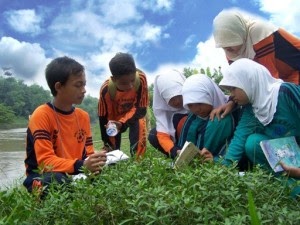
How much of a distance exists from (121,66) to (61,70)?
3.39 feet

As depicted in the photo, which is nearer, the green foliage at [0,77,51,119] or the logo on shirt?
the logo on shirt

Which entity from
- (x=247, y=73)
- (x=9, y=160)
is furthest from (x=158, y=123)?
(x=9, y=160)

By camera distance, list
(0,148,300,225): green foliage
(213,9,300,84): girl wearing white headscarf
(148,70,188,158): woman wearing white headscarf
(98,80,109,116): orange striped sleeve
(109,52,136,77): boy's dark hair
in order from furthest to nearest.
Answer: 1. (98,80,109,116): orange striped sleeve
2. (109,52,136,77): boy's dark hair
3. (148,70,188,158): woman wearing white headscarf
4. (213,9,300,84): girl wearing white headscarf
5. (0,148,300,225): green foliage

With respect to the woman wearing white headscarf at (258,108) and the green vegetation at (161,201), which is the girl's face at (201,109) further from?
the green vegetation at (161,201)

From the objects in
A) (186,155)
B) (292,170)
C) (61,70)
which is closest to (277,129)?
(292,170)

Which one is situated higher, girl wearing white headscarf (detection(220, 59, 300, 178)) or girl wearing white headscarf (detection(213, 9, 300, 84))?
girl wearing white headscarf (detection(213, 9, 300, 84))

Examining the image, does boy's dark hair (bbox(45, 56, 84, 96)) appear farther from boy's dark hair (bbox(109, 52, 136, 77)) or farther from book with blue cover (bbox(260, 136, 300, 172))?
book with blue cover (bbox(260, 136, 300, 172))

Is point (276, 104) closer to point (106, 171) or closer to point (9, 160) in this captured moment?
point (106, 171)

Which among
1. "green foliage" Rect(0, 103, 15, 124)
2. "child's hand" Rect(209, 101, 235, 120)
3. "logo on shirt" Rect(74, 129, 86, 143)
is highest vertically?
"child's hand" Rect(209, 101, 235, 120)

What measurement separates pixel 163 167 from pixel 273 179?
2.00 ft

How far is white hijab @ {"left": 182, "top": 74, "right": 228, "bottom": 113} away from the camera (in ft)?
11.4

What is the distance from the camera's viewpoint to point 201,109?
3508 mm

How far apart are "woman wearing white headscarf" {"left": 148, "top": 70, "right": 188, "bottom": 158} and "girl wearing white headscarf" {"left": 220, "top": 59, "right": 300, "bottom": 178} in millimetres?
955

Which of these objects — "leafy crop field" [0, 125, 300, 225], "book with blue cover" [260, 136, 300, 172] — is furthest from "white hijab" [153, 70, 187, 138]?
"leafy crop field" [0, 125, 300, 225]
